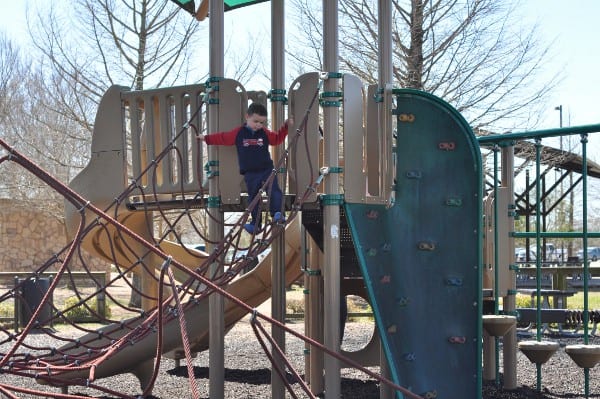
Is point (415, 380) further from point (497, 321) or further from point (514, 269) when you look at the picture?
point (514, 269)

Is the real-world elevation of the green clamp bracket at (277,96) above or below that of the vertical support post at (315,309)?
above

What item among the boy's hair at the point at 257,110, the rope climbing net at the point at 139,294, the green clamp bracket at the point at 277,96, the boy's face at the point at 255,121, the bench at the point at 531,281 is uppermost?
the green clamp bracket at the point at 277,96

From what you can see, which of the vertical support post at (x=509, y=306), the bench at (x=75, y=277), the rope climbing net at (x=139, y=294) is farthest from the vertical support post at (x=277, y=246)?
the bench at (x=75, y=277)

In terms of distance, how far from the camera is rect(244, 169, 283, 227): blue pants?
596cm

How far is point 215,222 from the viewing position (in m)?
6.36

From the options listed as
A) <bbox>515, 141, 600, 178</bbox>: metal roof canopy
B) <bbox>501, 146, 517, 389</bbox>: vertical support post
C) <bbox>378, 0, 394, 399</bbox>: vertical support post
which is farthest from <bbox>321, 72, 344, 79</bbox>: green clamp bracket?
<bbox>515, 141, 600, 178</bbox>: metal roof canopy

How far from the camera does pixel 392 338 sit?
5.68m

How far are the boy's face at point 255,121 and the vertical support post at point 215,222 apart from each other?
37 cm

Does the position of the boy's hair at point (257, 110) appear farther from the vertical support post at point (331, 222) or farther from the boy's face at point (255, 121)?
the vertical support post at point (331, 222)

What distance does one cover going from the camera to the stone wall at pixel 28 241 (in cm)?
3116

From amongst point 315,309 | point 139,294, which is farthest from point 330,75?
point 139,294

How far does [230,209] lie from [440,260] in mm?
1511

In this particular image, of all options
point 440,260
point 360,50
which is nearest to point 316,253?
point 440,260

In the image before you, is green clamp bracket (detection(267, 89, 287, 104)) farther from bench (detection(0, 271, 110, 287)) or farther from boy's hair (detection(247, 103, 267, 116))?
bench (detection(0, 271, 110, 287))
